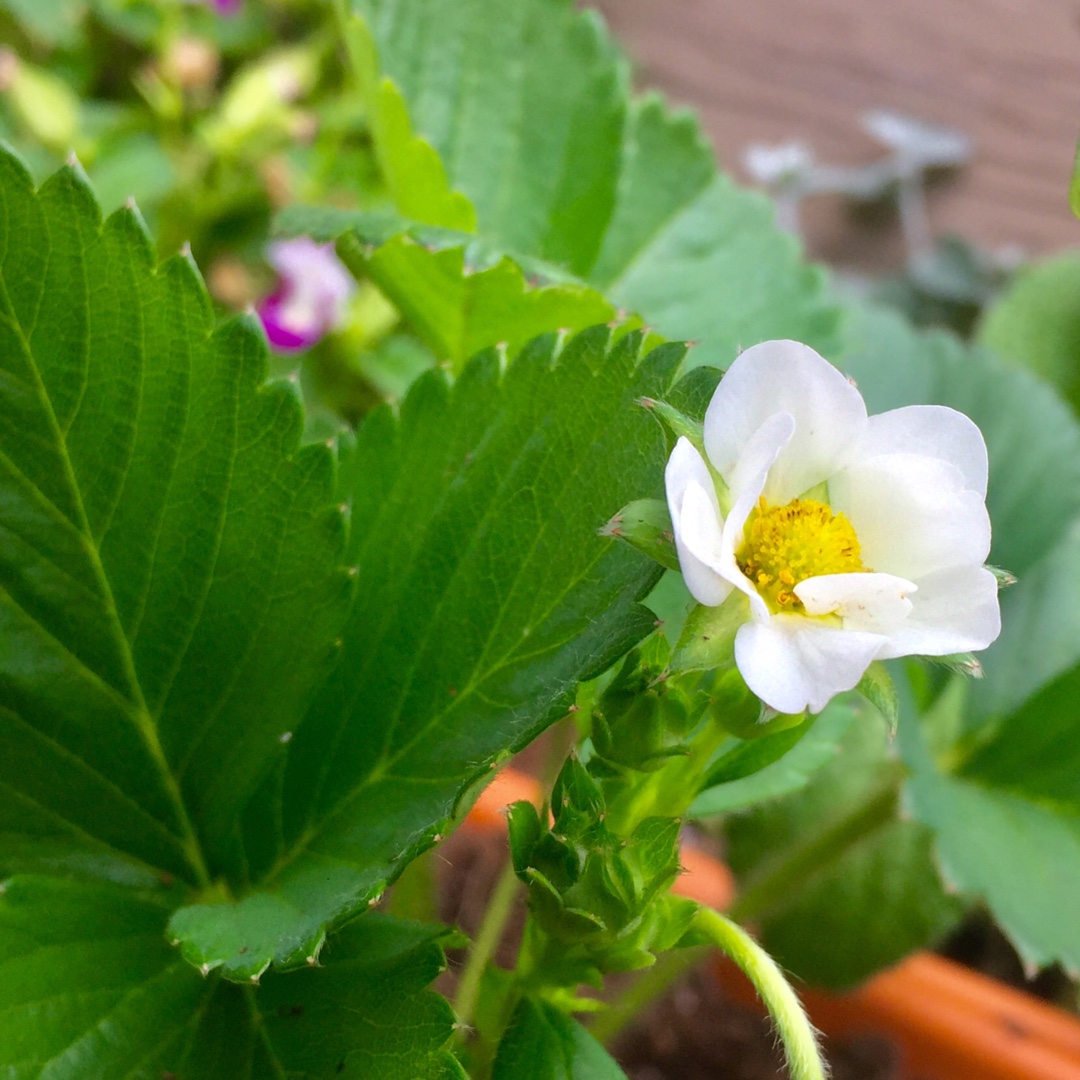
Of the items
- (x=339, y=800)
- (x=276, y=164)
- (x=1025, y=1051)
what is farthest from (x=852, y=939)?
(x=276, y=164)

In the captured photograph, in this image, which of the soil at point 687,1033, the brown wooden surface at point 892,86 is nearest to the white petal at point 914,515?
the soil at point 687,1033

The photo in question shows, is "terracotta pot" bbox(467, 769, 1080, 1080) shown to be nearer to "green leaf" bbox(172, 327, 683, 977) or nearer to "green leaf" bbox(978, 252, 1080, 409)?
"green leaf" bbox(172, 327, 683, 977)

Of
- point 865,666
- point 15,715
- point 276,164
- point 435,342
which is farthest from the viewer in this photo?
point 276,164

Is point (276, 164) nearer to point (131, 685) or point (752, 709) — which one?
point (131, 685)

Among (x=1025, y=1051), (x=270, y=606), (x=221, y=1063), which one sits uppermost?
(x=270, y=606)

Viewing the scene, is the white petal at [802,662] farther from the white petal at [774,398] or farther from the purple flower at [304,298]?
the purple flower at [304,298]
